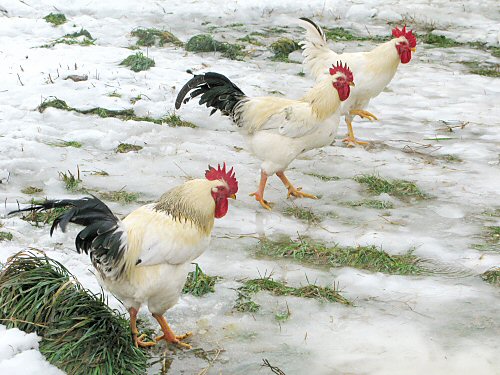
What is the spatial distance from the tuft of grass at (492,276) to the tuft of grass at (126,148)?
3.65 meters

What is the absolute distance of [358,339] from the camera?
4.07 meters

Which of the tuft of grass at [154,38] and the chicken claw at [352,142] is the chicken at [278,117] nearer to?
the chicken claw at [352,142]

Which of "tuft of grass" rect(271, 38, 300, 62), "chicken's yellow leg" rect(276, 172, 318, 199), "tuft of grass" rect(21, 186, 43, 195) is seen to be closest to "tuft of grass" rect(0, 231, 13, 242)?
"tuft of grass" rect(21, 186, 43, 195)

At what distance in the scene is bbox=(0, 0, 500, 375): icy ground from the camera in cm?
403

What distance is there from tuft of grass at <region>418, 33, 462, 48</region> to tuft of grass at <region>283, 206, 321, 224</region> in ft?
20.9

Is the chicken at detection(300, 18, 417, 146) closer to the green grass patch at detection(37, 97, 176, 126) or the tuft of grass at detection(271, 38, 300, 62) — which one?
the green grass patch at detection(37, 97, 176, 126)

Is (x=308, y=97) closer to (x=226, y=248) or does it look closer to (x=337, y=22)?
(x=226, y=248)

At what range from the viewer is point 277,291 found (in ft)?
15.0

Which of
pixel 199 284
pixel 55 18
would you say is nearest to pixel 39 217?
pixel 199 284

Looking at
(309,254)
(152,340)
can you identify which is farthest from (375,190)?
(152,340)

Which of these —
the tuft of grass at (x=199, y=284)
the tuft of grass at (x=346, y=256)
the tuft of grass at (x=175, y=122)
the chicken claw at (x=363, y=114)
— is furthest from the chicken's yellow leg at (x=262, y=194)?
the chicken claw at (x=363, y=114)

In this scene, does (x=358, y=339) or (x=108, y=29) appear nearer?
(x=358, y=339)

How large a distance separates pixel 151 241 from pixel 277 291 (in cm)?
116

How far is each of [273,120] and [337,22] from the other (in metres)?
6.90
